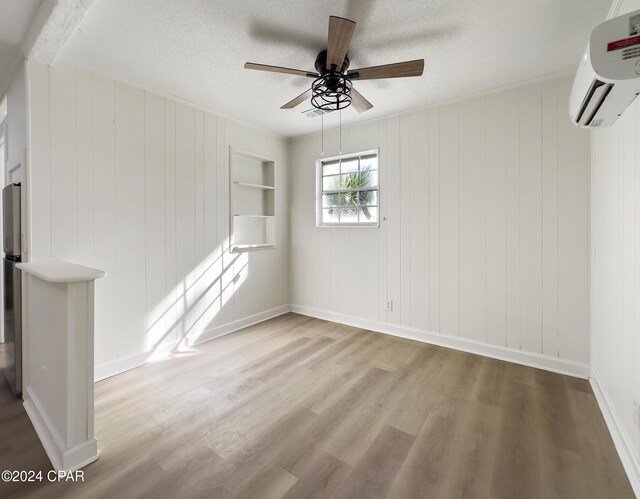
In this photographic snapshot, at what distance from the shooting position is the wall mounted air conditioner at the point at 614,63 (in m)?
1.26

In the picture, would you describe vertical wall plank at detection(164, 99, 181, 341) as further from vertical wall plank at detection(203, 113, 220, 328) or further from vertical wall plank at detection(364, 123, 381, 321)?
vertical wall plank at detection(364, 123, 381, 321)

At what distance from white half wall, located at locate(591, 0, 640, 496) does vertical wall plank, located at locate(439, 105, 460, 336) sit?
3.57 ft

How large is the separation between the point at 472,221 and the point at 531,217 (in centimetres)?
49

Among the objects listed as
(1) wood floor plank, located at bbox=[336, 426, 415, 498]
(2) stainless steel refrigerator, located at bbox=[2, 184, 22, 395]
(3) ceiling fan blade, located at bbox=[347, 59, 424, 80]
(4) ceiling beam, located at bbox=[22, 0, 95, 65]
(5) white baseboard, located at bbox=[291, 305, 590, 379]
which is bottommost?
(1) wood floor plank, located at bbox=[336, 426, 415, 498]

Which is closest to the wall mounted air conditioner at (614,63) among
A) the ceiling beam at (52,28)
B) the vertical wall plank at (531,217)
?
the vertical wall plank at (531,217)

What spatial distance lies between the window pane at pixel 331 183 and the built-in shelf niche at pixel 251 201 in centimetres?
72

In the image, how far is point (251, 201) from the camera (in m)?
4.16

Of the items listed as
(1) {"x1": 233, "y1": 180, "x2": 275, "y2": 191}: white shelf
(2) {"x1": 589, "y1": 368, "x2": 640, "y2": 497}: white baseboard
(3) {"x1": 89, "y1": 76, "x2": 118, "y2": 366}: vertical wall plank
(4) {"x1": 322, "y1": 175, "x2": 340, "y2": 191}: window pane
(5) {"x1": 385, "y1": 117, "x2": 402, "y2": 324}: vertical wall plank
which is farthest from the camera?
(4) {"x1": 322, "y1": 175, "x2": 340, "y2": 191}: window pane

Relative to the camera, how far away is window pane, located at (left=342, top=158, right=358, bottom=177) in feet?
13.0

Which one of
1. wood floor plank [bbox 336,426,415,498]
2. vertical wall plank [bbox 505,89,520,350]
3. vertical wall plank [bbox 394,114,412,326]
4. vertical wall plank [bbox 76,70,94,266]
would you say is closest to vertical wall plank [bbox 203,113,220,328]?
vertical wall plank [bbox 76,70,94,266]

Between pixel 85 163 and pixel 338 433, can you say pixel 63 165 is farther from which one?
pixel 338 433

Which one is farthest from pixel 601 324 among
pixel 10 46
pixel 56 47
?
pixel 10 46

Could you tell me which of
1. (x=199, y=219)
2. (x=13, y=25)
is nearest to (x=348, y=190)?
(x=199, y=219)

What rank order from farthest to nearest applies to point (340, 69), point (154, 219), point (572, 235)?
point (154, 219), point (572, 235), point (340, 69)
